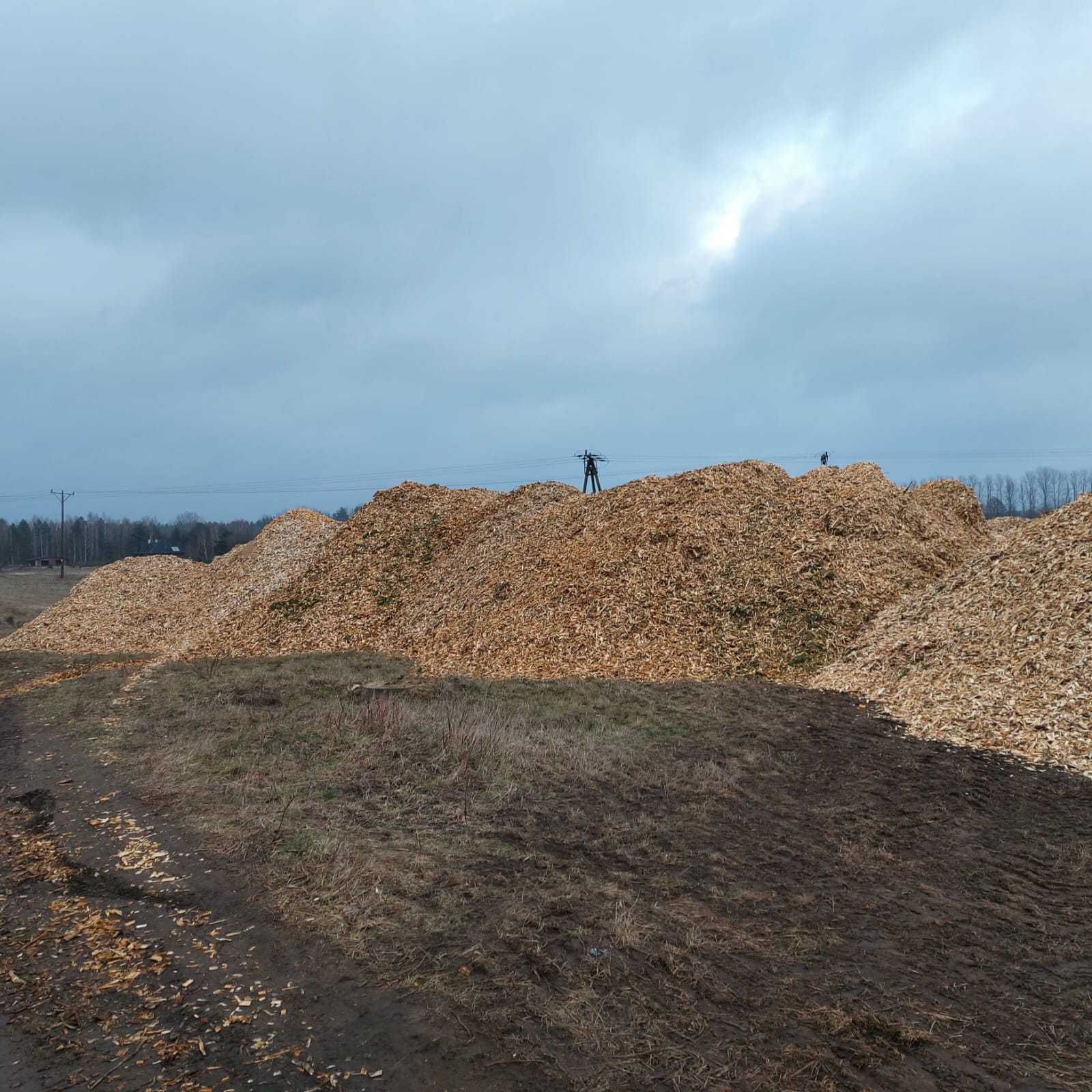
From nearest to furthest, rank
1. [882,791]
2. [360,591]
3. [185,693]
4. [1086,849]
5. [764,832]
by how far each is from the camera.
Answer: [1086,849]
[764,832]
[882,791]
[185,693]
[360,591]

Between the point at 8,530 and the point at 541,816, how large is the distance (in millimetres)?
117653

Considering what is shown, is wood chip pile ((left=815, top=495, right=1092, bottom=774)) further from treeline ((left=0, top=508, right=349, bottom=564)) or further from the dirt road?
Answer: treeline ((left=0, top=508, right=349, bottom=564))

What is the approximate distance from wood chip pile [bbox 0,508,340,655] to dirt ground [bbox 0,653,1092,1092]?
1167 cm

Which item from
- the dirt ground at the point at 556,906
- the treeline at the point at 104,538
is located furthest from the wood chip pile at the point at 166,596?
the treeline at the point at 104,538

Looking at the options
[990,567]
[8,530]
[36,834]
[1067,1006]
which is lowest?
[1067,1006]

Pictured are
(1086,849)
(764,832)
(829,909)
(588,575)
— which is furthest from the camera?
(588,575)

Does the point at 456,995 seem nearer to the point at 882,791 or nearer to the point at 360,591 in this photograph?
the point at 882,791

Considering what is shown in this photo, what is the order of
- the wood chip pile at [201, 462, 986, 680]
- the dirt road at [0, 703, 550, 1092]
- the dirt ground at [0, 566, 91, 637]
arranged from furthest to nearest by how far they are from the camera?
the dirt ground at [0, 566, 91, 637], the wood chip pile at [201, 462, 986, 680], the dirt road at [0, 703, 550, 1092]

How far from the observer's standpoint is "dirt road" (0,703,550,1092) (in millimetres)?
3576

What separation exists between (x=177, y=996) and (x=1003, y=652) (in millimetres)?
10205

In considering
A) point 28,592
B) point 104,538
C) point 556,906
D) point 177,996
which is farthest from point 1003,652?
point 104,538

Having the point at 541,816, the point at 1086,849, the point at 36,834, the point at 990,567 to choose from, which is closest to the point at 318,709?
the point at 36,834

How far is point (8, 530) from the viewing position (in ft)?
330

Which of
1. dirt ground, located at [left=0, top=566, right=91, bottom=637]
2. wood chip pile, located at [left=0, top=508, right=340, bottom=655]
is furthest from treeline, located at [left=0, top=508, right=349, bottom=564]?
wood chip pile, located at [left=0, top=508, right=340, bottom=655]
